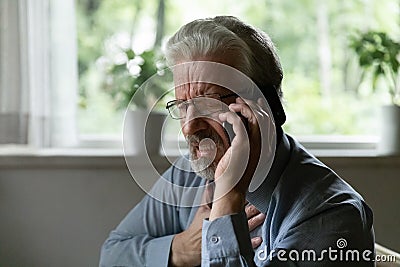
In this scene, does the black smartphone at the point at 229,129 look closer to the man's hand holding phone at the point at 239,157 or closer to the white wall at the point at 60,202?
the man's hand holding phone at the point at 239,157

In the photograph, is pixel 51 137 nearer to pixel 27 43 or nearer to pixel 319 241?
pixel 27 43

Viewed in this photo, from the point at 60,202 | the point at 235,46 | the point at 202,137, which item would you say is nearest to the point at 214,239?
the point at 202,137

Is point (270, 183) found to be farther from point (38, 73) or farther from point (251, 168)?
point (38, 73)

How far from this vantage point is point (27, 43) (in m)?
1.54

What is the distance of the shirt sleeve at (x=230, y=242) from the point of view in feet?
2.78

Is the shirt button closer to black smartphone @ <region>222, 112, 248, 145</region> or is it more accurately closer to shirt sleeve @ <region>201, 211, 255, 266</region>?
shirt sleeve @ <region>201, 211, 255, 266</region>

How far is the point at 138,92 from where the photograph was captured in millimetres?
1533

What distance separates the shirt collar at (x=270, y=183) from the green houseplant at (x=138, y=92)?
445 millimetres

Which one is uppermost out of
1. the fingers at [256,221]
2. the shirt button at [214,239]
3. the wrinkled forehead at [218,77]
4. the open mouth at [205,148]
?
the wrinkled forehead at [218,77]

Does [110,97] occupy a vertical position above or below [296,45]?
below

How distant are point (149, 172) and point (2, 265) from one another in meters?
0.46

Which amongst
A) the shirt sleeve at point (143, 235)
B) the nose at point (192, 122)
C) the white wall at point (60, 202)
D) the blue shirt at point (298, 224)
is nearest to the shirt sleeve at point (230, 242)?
the blue shirt at point (298, 224)

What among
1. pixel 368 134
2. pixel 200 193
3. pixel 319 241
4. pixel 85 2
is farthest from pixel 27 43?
pixel 319 241

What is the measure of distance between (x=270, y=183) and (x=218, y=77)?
16 cm
